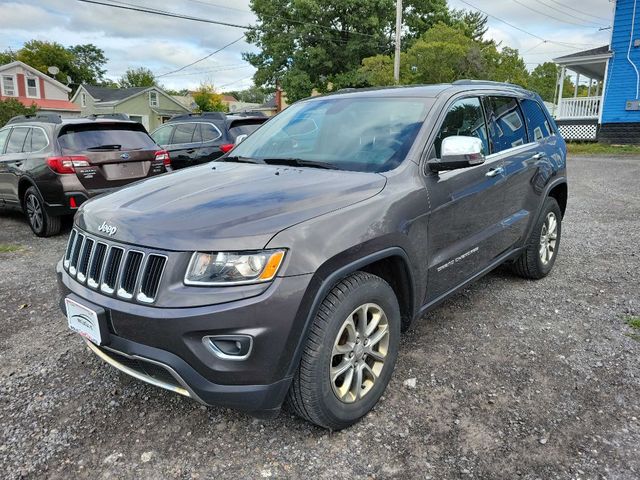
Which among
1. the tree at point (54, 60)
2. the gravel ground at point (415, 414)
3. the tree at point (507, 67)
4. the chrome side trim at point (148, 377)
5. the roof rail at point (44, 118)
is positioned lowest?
the gravel ground at point (415, 414)

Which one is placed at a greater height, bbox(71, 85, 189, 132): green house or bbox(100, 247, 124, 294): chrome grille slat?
bbox(71, 85, 189, 132): green house

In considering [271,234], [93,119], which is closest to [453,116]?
[271,234]

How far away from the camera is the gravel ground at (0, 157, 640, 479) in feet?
7.79

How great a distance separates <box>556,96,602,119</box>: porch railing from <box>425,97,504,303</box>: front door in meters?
20.3

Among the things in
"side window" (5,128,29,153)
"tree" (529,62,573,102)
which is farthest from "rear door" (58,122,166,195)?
"tree" (529,62,573,102)

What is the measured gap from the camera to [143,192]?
284 centimetres

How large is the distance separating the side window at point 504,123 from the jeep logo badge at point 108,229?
274cm

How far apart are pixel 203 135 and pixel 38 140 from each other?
295 centimetres

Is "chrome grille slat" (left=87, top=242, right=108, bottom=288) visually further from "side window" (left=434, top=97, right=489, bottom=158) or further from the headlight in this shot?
"side window" (left=434, top=97, right=489, bottom=158)

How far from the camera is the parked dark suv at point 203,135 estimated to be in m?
9.07

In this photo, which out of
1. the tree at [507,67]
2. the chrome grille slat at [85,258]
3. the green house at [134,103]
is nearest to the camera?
the chrome grille slat at [85,258]

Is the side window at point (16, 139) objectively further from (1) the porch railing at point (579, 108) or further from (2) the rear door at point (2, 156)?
(1) the porch railing at point (579, 108)

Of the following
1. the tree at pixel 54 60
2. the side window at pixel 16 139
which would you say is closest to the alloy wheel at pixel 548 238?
the side window at pixel 16 139

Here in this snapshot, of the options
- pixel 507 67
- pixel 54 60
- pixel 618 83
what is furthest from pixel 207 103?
pixel 618 83
